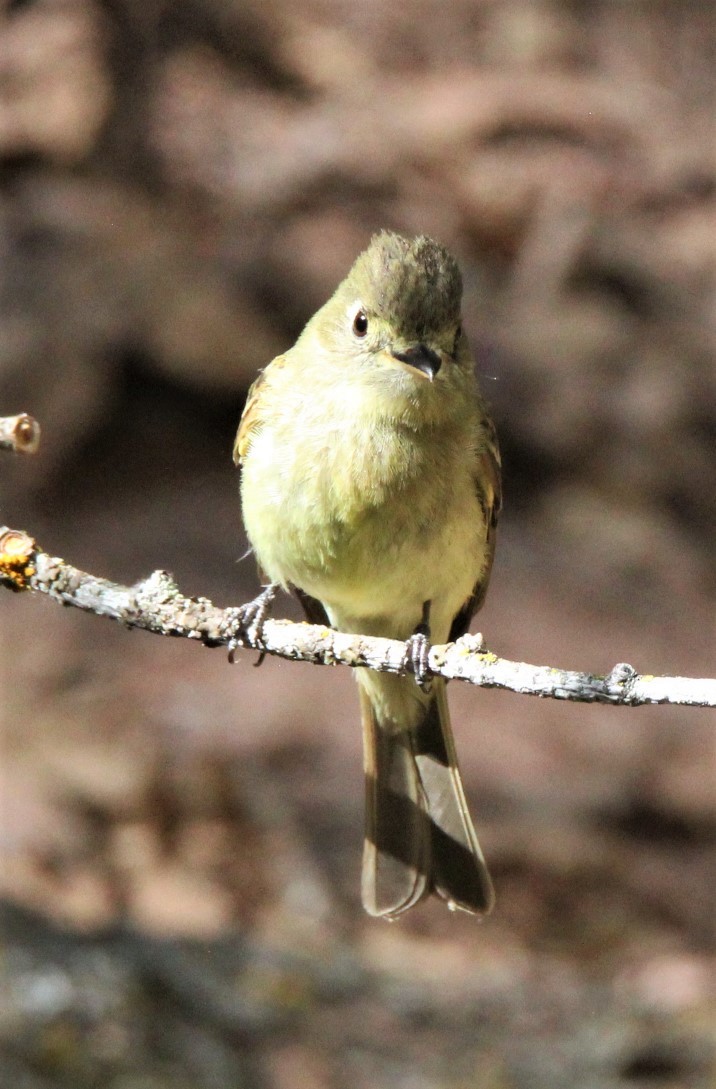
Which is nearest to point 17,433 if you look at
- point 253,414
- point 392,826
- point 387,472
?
point 387,472

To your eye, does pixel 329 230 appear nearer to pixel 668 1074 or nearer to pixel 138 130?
pixel 138 130

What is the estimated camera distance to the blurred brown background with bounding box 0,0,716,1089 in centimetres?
530

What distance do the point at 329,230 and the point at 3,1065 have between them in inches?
178

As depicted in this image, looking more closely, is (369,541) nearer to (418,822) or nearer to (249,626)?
(249,626)

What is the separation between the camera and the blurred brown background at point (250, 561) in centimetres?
530

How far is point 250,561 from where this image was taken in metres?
6.98

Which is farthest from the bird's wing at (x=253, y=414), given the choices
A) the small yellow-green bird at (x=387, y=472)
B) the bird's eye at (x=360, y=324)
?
the bird's eye at (x=360, y=324)

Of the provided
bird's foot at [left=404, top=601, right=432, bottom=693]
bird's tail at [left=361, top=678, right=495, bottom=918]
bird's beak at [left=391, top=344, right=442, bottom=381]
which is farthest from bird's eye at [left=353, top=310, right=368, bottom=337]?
bird's tail at [left=361, top=678, right=495, bottom=918]

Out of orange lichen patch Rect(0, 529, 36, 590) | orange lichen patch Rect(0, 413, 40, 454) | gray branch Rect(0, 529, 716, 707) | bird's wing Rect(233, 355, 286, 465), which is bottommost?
gray branch Rect(0, 529, 716, 707)

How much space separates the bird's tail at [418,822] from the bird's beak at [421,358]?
41.4 inches

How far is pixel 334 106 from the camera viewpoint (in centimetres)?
825

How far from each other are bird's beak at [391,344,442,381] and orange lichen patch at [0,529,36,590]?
1.08m

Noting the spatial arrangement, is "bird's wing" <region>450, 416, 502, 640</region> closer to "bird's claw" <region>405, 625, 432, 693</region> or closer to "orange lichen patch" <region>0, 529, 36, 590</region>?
"bird's claw" <region>405, 625, 432, 693</region>

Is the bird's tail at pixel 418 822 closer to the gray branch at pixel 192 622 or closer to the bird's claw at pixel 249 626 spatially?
the bird's claw at pixel 249 626
